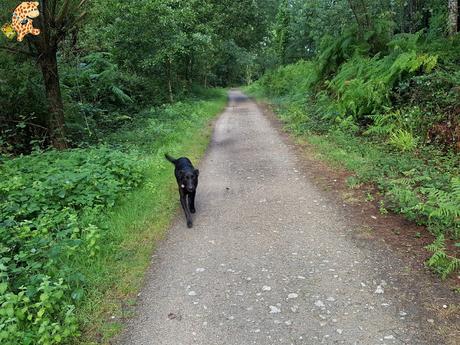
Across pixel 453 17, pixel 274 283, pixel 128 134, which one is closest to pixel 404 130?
pixel 453 17

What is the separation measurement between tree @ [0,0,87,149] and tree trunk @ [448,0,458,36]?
10953mm

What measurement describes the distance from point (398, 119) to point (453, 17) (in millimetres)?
5494

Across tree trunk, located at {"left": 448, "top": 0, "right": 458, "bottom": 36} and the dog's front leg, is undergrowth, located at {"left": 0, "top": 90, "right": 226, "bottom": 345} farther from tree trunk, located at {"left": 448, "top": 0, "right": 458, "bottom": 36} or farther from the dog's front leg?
tree trunk, located at {"left": 448, "top": 0, "right": 458, "bottom": 36}

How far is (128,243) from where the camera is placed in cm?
542

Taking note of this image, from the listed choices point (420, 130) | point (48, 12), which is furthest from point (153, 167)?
point (420, 130)

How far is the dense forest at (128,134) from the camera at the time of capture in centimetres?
439

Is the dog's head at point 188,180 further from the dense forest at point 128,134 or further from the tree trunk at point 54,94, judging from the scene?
the tree trunk at point 54,94

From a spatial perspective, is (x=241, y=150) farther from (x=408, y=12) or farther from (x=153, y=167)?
(x=408, y=12)

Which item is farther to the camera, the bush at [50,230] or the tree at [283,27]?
the tree at [283,27]

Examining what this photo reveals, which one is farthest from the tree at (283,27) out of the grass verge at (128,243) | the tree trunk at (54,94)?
the tree trunk at (54,94)

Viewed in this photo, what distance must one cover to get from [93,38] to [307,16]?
61.7 feet

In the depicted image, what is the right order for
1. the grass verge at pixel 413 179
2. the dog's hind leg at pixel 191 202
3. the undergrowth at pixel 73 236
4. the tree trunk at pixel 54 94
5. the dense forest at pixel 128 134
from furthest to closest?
the tree trunk at pixel 54 94 < the dog's hind leg at pixel 191 202 < the grass verge at pixel 413 179 < the dense forest at pixel 128 134 < the undergrowth at pixel 73 236

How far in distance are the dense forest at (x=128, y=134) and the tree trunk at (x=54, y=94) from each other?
3 cm

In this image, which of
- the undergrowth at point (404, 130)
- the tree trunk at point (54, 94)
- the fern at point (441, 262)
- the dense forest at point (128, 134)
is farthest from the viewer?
the tree trunk at point (54, 94)
